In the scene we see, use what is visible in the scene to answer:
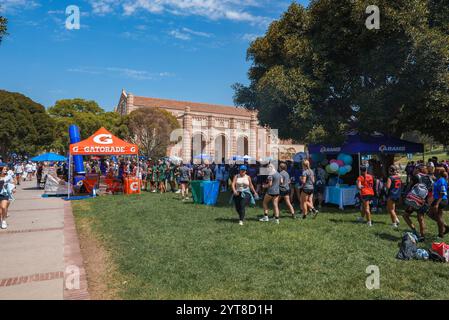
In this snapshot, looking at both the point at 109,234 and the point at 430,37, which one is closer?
the point at 109,234

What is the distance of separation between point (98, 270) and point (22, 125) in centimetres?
4580

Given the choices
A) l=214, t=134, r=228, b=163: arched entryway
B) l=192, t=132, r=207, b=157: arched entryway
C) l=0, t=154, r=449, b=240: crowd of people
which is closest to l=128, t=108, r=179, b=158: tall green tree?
l=192, t=132, r=207, b=157: arched entryway

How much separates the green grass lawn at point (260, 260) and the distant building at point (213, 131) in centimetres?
5684

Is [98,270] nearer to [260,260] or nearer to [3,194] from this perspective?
[260,260]

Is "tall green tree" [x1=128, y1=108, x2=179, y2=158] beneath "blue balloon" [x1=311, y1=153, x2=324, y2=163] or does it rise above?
above

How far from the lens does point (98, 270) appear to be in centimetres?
589

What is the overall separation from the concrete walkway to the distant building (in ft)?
183

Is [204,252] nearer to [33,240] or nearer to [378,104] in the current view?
[33,240]

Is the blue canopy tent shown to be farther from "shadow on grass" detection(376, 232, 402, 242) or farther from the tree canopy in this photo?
"shadow on grass" detection(376, 232, 402, 242)

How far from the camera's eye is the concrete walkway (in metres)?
4.92

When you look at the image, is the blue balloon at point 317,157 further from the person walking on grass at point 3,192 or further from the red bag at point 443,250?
the person walking on grass at point 3,192
